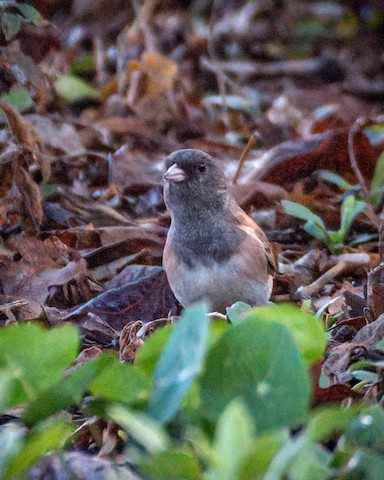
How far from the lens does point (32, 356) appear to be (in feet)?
6.33

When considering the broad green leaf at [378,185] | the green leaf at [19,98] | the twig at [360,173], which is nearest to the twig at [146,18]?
the twig at [360,173]

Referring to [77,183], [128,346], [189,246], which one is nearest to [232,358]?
[128,346]

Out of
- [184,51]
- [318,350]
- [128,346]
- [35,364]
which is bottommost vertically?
[184,51]

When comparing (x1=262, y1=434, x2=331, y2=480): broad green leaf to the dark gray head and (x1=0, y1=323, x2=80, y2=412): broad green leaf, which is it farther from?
the dark gray head

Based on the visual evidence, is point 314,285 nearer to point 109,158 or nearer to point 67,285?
point 67,285

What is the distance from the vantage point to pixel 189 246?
3.41 m

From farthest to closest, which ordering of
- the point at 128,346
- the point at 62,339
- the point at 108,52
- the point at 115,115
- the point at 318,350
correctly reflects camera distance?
the point at 108,52 < the point at 115,115 < the point at 128,346 < the point at 318,350 < the point at 62,339

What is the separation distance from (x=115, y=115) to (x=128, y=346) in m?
2.88

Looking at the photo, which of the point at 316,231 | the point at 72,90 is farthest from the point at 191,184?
the point at 72,90

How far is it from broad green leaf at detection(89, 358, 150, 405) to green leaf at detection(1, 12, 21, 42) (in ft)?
6.67

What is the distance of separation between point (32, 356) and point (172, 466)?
0.43m

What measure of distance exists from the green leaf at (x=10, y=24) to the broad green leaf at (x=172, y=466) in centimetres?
236

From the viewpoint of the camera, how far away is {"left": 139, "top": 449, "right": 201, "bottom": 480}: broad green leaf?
5.27ft

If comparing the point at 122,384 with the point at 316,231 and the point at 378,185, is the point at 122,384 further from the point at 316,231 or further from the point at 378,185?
the point at 378,185
